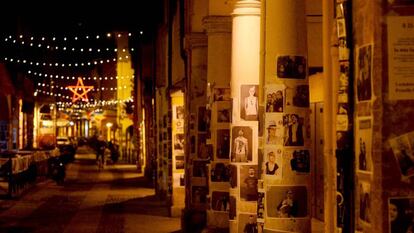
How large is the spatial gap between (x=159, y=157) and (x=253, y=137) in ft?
44.4

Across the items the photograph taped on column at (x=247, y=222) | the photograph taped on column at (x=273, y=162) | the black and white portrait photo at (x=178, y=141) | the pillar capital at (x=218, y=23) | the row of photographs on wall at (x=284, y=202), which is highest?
the pillar capital at (x=218, y=23)

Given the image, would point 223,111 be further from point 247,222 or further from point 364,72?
point 364,72

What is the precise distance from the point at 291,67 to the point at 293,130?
0.67m

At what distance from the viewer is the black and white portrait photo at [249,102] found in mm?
11531

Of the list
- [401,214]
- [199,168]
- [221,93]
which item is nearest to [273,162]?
[401,214]

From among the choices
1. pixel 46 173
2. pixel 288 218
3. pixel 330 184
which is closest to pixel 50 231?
pixel 288 218

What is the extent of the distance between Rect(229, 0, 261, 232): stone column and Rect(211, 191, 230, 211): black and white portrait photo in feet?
7.45

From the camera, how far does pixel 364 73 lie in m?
4.70

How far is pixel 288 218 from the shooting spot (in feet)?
27.9

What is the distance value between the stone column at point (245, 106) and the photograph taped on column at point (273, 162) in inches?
118

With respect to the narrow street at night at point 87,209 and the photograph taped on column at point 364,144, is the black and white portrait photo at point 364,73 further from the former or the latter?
the narrow street at night at point 87,209

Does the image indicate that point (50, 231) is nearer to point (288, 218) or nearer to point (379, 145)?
point (288, 218)

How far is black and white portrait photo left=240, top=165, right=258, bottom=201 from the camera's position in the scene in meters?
11.7

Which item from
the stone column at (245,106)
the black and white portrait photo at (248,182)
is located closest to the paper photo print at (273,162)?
the stone column at (245,106)
